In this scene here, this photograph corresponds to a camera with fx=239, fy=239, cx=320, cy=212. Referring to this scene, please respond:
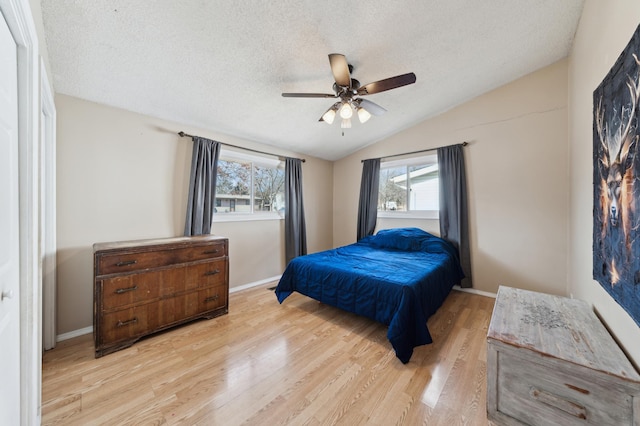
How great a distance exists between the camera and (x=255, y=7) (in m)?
1.59

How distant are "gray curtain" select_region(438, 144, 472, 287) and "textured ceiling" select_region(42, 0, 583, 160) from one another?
2.98 ft

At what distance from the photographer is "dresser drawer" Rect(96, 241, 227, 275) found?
77.3 inches

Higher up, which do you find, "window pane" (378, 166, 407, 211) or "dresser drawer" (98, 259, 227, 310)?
"window pane" (378, 166, 407, 211)

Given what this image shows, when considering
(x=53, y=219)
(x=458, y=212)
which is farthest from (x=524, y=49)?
(x=53, y=219)

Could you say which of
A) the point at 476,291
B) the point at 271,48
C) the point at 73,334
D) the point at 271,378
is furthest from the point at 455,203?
the point at 73,334

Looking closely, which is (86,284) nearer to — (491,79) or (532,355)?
(532,355)

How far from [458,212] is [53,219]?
14.4 ft

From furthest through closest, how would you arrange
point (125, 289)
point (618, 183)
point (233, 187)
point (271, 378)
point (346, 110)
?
point (233, 187) → point (346, 110) → point (125, 289) → point (271, 378) → point (618, 183)

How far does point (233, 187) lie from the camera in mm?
3471

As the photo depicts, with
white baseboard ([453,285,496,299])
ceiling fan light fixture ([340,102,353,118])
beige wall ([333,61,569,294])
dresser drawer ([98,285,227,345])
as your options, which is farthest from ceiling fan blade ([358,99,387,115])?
white baseboard ([453,285,496,299])

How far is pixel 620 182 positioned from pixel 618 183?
1.3 inches

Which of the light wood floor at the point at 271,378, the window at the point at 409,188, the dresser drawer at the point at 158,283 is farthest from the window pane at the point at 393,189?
the dresser drawer at the point at 158,283

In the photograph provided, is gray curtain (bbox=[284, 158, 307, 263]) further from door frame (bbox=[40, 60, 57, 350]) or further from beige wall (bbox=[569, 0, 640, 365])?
beige wall (bbox=[569, 0, 640, 365])

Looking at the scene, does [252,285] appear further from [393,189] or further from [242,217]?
[393,189]
